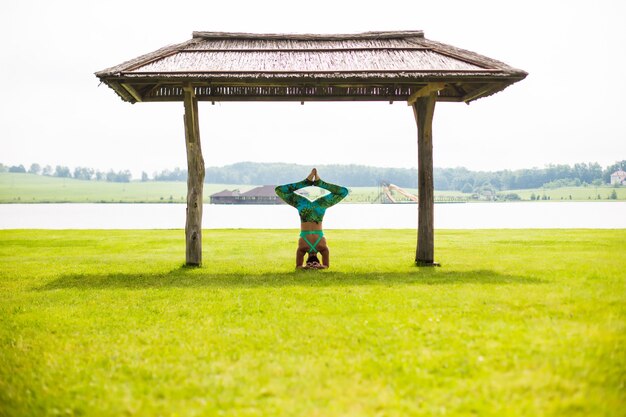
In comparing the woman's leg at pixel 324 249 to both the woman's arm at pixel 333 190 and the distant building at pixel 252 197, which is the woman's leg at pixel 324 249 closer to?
the woman's arm at pixel 333 190

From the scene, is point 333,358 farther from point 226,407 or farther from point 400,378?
point 226,407

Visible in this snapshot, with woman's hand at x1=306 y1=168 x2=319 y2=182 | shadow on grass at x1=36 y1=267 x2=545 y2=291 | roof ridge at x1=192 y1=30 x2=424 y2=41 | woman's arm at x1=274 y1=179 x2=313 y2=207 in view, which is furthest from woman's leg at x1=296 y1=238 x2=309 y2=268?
roof ridge at x1=192 y1=30 x2=424 y2=41

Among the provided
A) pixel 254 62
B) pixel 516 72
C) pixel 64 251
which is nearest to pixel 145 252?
pixel 64 251

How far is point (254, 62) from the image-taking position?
13.0 meters

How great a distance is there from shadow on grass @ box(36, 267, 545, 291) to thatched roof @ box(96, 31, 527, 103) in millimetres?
4520

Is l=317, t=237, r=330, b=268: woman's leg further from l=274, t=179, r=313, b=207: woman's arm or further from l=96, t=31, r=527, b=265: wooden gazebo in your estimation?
l=96, t=31, r=527, b=265: wooden gazebo

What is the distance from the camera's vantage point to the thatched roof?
1189cm

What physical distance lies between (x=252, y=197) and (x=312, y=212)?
99.0 metres

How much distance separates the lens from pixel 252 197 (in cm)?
11025

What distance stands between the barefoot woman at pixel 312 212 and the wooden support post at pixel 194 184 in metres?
2.24

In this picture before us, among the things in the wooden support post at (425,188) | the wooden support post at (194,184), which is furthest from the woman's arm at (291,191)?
the wooden support post at (425,188)

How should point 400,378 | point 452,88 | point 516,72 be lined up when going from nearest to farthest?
1. point 400,378
2. point 516,72
3. point 452,88

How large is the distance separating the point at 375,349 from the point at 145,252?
→ 13252mm

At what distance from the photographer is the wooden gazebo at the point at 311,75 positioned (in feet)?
39.1
